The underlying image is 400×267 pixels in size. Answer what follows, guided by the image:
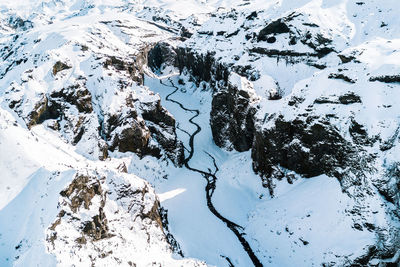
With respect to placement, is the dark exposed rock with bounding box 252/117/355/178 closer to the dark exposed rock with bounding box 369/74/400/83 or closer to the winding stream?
the dark exposed rock with bounding box 369/74/400/83

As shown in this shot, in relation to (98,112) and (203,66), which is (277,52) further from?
(98,112)

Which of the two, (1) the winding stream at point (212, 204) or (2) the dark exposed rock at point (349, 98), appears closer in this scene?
(1) the winding stream at point (212, 204)

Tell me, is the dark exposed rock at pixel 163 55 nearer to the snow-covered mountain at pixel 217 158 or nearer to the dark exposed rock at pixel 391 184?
the snow-covered mountain at pixel 217 158

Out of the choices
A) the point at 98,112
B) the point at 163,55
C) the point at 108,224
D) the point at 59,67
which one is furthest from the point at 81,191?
the point at 163,55

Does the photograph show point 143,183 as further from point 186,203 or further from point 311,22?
point 311,22

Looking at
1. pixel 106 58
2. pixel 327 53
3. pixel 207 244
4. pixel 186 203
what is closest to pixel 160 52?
pixel 106 58

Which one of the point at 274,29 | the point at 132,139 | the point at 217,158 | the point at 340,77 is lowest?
the point at 217,158

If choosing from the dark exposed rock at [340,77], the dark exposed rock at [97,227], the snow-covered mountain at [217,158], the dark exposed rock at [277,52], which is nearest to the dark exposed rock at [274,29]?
the snow-covered mountain at [217,158]
